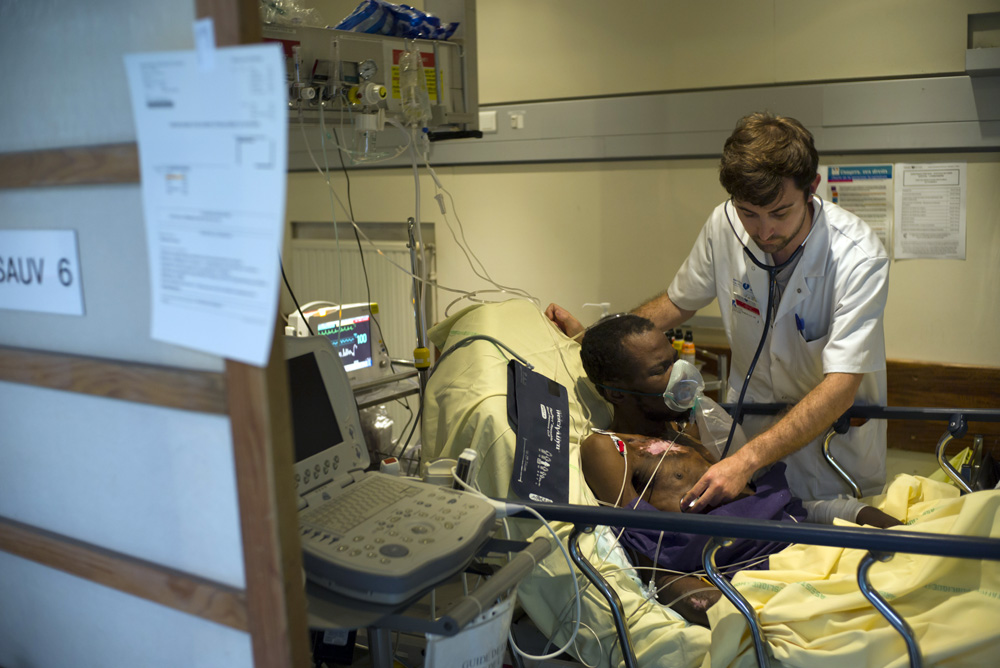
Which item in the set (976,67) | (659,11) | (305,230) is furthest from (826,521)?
(305,230)

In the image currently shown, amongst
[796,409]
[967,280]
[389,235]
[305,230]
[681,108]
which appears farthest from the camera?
[305,230]

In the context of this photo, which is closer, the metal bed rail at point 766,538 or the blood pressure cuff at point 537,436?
the metal bed rail at point 766,538

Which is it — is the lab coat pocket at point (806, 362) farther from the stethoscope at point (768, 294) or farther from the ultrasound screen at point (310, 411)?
the ultrasound screen at point (310, 411)

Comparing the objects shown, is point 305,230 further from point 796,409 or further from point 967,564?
point 967,564

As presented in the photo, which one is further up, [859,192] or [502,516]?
[859,192]

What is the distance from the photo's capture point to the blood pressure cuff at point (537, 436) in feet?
5.99

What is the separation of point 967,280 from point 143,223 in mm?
2961

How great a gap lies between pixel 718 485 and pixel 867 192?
175 cm

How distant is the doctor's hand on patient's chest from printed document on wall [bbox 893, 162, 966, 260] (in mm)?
1645

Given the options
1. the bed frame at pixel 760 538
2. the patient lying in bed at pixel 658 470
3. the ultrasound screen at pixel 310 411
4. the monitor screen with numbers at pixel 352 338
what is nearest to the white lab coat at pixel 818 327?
the patient lying in bed at pixel 658 470

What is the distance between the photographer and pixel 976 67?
8.93 ft

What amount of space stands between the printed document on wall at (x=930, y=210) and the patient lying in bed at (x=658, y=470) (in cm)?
133

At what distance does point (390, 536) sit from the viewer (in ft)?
4.17

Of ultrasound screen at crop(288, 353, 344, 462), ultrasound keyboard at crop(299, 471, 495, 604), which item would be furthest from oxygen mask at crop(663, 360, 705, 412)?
ultrasound screen at crop(288, 353, 344, 462)
